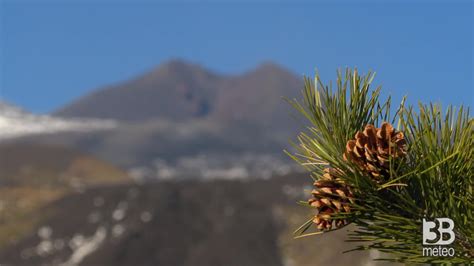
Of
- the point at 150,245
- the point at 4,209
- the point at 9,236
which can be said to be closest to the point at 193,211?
the point at 150,245

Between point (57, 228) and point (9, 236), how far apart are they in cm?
1668

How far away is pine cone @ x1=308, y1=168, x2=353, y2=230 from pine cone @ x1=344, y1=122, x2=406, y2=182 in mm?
150

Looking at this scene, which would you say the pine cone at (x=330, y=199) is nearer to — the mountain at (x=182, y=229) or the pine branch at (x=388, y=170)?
the pine branch at (x=388, y=170)

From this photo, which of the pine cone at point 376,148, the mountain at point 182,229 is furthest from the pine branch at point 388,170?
the mountain at point 182,229

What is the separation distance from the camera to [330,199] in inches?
168

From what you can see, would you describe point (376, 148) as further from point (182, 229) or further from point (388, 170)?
point (182, 229)

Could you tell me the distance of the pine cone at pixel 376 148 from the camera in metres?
4.16

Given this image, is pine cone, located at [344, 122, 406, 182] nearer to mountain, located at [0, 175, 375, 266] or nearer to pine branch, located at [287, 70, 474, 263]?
pine branch, located at [287, 70, 474, 263]

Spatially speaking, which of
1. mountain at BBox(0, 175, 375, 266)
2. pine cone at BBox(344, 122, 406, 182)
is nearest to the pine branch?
pine cone at BBox(344, 122, 406, 182)

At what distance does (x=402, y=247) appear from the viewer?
4.50m

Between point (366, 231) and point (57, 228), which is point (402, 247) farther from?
point (57, 228)

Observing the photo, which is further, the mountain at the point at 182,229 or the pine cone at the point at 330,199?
the mountain at the point at 182,229

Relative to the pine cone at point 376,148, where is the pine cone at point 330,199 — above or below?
below

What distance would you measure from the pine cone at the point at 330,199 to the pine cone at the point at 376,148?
0.15 meters
